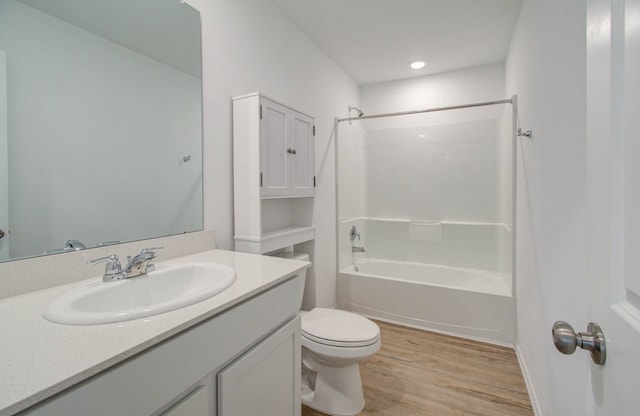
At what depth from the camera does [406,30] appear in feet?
7.41

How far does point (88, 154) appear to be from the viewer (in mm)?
1051

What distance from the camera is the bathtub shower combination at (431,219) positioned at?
93.3 inches

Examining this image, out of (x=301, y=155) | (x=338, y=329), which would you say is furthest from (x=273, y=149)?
(x=338, y=329)

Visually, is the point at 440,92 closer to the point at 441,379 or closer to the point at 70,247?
the point at 441,379

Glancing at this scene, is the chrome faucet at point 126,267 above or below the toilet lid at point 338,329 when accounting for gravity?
above

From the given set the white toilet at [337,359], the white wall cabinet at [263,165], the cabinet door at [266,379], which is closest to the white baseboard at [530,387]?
the white toilet at [337,359]

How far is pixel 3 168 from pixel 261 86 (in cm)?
133

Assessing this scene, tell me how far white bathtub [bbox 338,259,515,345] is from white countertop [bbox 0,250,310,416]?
6.34ft

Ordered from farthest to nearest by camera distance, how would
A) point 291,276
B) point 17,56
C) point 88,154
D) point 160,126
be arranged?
1. point 160,126
2. point 291,276
3. point 88,154
4. point 17,56

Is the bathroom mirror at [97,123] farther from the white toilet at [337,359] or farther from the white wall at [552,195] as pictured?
the white wall at [552,195]

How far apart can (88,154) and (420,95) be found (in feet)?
10.2

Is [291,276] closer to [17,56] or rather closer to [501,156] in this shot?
[17,56]

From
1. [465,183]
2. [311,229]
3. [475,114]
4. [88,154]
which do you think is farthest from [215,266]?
[475,114]

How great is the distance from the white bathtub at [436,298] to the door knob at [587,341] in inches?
78.9
